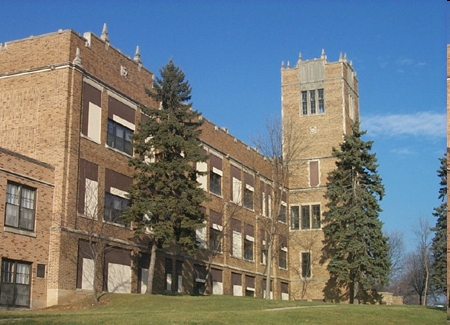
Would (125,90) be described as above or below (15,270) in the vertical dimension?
above

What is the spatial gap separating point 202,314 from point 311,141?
3833 cm

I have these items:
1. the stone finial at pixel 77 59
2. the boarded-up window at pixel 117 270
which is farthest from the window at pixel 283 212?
the stone finial at pixel 77 59

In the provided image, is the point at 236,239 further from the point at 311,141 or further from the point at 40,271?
the point at 40,271

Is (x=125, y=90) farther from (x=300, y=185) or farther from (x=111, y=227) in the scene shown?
(x=300, y=185)

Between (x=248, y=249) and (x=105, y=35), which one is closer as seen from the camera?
(x=105, y=35)

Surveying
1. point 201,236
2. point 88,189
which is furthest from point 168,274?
point 88,189

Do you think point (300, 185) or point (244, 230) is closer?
point (244, 230)

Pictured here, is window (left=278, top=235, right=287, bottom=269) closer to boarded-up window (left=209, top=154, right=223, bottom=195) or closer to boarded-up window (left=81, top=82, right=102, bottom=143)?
boarded-up window (left=209, top=154, right=223, bottom=195)

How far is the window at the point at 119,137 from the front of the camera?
3694 cm

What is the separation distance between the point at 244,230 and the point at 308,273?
8.64 m

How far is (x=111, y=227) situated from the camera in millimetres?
35438

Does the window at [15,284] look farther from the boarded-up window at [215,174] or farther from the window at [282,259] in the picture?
the window at [282,259]

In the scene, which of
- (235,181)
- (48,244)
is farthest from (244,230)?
(48,244)

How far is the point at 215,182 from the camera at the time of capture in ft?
161
